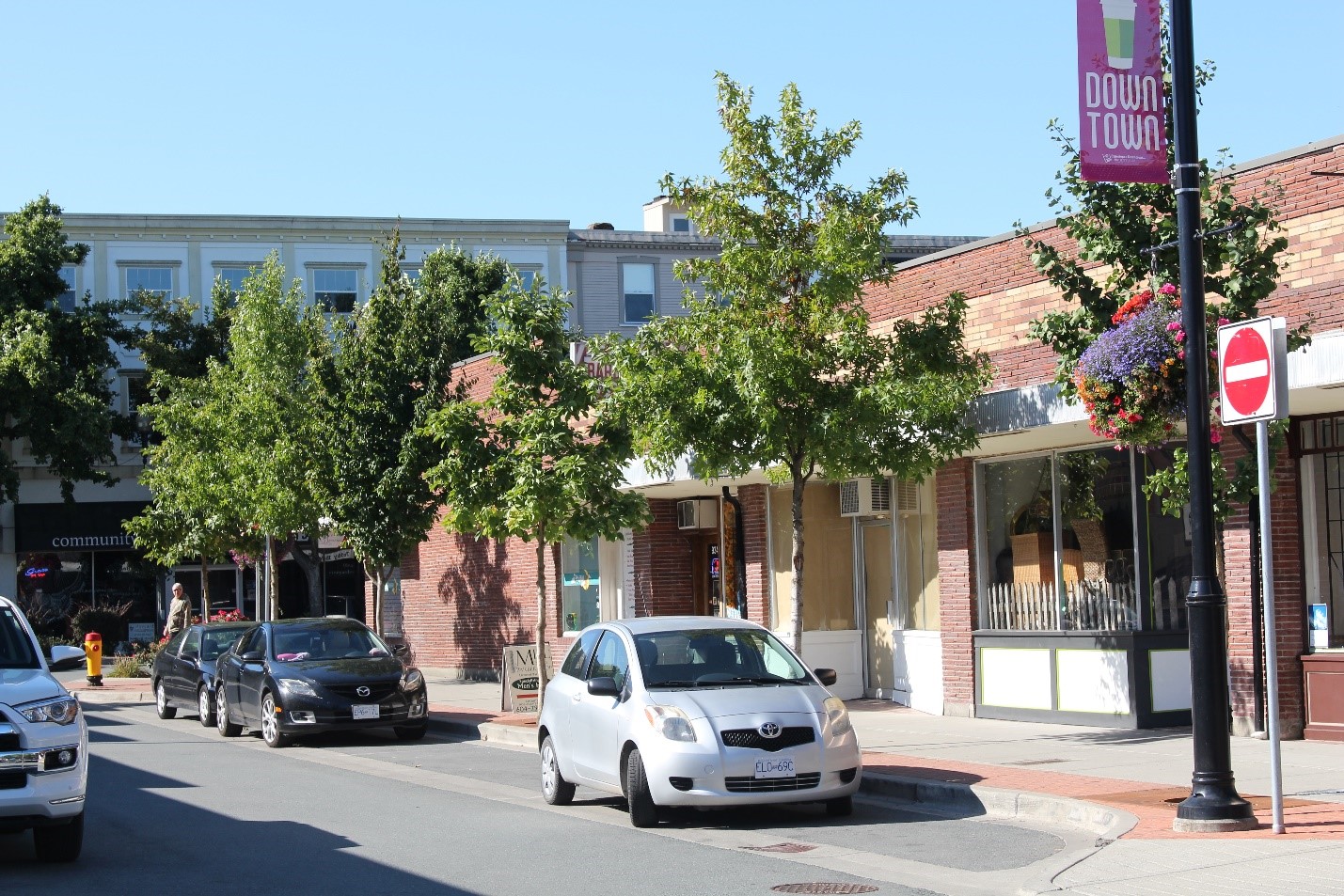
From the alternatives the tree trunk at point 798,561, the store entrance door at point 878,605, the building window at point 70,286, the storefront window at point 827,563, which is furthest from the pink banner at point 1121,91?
the building window at point 70,286

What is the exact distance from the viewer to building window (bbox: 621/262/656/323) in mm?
51688

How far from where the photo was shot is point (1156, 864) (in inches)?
340

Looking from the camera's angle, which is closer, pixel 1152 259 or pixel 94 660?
pixel 1152 259

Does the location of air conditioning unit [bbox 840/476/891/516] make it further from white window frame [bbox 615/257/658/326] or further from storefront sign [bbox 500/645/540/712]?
white window frame [bbox 615/257/658/326]

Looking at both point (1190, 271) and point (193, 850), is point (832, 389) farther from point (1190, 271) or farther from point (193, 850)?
point (193, 850)

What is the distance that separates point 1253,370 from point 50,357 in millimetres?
37992

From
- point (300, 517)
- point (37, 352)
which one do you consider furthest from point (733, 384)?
point (37, 352)

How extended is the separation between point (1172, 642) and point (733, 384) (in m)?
5.29

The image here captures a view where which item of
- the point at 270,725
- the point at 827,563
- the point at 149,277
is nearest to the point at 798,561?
the point at 827,563

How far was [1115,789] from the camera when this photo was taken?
11547 millimetres

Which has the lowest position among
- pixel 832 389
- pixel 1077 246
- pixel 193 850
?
Answer: pixel 193 850

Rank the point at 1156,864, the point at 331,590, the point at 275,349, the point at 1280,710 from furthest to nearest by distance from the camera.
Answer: the point at 331,590 < the point at 275,349 < the point at 1280,710 < the point at 1156,864

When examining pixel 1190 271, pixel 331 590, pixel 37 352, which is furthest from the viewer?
pixel 331 590

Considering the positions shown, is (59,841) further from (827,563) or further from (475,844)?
(827,563)
